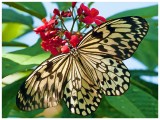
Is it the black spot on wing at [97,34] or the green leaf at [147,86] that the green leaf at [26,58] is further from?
the green leaf at [147,86]

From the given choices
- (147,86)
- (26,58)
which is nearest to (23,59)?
(26,58)

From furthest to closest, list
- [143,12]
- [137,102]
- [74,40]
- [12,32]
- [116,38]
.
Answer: [12,32] < [143,12] < [137,102] < [116,38] < [74,40]

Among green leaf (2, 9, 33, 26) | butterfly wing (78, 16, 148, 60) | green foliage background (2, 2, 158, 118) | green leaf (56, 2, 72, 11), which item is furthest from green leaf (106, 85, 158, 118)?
green leaf (2, 9, 33, 26)

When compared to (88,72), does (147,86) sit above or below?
below

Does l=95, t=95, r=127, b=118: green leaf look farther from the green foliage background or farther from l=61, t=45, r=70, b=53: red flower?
l=61, t=45, r=70, b=53: red flower

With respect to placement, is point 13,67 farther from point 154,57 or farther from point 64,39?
Answer: point 154,57

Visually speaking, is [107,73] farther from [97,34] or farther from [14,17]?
[14,17]

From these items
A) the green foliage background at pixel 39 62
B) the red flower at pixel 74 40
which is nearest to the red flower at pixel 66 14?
the red flower at pixel 74 40
